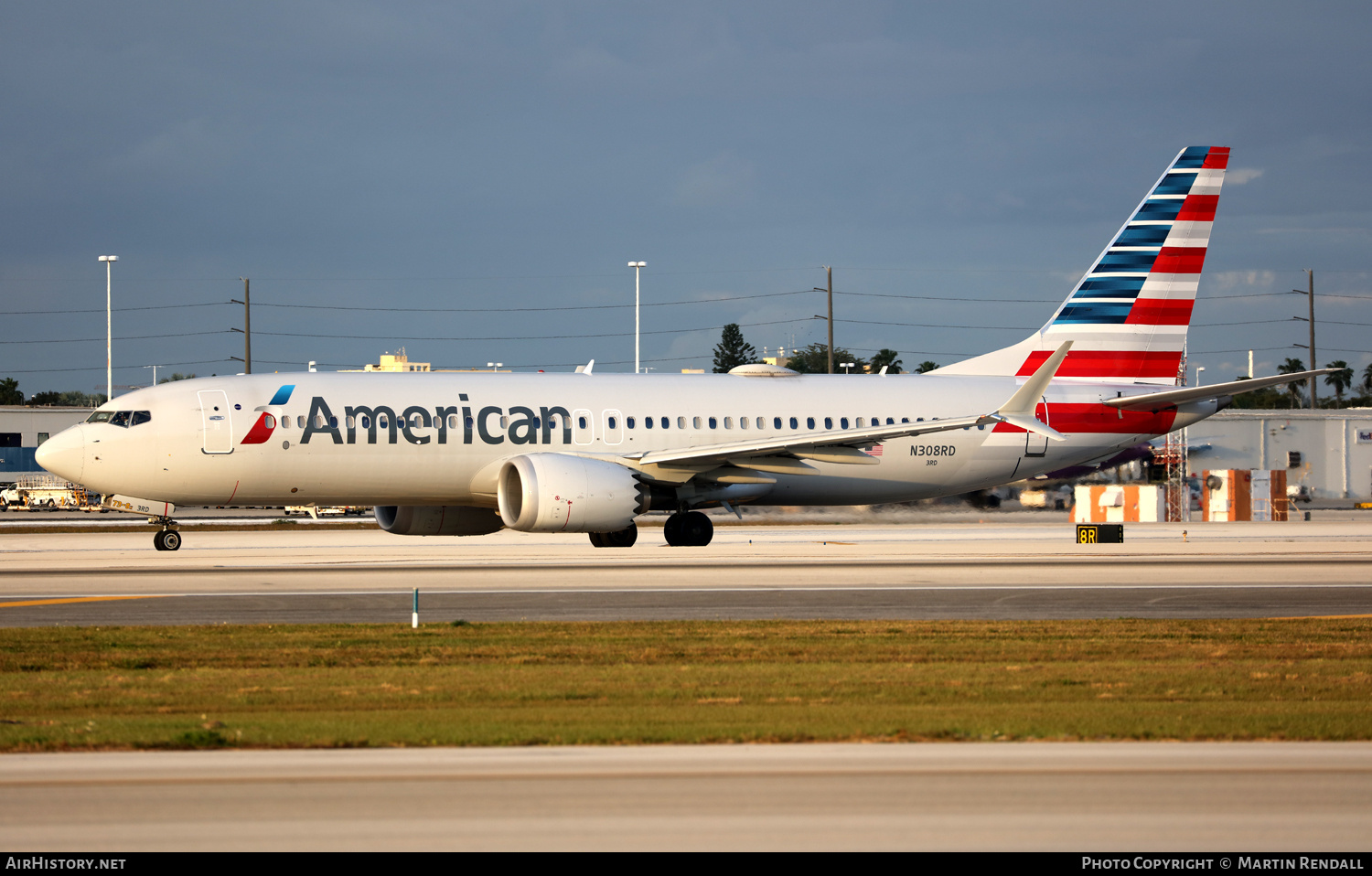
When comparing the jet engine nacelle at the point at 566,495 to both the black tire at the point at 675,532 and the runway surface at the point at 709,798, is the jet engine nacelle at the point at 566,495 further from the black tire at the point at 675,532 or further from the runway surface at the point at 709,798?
the runway surface at the point at 709,798

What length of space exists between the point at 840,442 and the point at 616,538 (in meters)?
6.44

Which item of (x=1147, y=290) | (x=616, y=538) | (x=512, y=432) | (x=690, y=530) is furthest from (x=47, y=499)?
(x=1147, y=290)

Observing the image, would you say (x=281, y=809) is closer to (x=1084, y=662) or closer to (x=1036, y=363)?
(x=1084, y=662)

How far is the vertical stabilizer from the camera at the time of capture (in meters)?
38.0

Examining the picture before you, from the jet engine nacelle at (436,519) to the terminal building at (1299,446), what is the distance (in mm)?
53440

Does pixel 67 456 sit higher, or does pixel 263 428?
pixel 263 428

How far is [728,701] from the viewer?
1177 centimetres

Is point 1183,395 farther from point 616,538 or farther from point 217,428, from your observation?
point 217,428

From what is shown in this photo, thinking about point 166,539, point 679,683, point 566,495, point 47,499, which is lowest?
point 679,683

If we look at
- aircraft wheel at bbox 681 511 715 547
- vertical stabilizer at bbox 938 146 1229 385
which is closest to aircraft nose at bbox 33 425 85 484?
aircraft wheel at bbox 681 511 715 547

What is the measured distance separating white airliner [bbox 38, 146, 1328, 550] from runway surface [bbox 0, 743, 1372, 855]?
20.9 metres

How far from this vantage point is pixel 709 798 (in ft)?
26.3

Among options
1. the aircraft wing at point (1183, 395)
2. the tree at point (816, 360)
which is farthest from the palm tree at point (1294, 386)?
the aircraft wing at point (1183, 395)

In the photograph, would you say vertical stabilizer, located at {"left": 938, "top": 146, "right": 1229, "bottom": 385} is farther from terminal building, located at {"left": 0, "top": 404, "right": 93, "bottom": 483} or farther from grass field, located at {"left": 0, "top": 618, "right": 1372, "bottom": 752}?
terminal building, located at {"left": 0, "top": 404, "right": 93, "bottom": 483}
